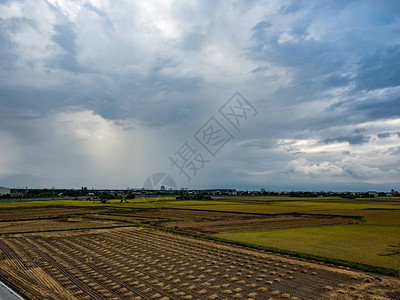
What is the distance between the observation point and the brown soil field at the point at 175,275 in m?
12.5

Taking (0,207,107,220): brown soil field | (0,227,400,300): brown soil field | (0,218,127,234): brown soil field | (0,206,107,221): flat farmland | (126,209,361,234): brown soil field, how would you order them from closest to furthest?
1. (0,227,400,300): brown soil field
2. (0,218,127,234): brown soil field
3. (126,209,361,234): brown soil field
4. (0,206,107,221): flat farmland
5. (0,207,107,220): brown soil field

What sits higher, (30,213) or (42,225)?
(30,213)

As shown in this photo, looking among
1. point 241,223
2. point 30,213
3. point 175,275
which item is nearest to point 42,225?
point 30,213

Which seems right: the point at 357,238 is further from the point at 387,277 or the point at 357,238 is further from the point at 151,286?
the point at 151,286

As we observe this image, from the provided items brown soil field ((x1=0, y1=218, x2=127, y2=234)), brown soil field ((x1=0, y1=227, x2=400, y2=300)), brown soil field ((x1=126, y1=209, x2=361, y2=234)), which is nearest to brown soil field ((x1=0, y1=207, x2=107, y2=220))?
brown soil field ((x1=0, y1=218, x2=127, y2=234))

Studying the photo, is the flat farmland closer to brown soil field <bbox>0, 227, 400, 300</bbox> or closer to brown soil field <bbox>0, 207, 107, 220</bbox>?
brown soil field <bbox>0, 207, 107, 220</bbox>

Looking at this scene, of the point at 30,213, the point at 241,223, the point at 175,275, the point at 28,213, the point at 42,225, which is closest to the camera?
the point at 175,275

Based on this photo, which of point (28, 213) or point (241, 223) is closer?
point (241, 223)

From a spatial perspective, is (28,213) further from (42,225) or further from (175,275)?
(175,275)

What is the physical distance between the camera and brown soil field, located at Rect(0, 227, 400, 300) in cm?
1246

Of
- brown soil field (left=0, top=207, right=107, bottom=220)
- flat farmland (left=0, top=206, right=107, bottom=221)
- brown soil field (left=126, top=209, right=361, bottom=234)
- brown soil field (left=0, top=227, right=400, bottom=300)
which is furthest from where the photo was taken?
brown soil field (left=0, top=207, right=107, bottom=220)

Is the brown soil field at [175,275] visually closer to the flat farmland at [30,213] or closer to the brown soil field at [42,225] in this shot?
the brown soil field at [42,225]

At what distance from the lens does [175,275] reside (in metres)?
14.9

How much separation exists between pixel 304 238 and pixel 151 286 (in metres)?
17.6
